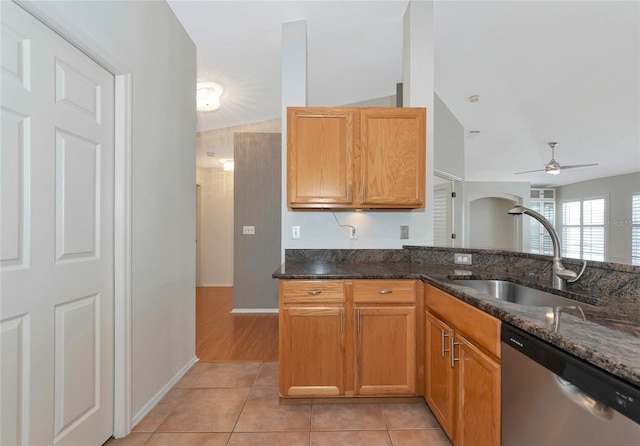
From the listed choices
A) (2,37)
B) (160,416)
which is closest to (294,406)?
(160,416)

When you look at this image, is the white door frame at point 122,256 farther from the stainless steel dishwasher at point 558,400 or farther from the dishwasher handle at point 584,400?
the dishwasher handle at point 584,400

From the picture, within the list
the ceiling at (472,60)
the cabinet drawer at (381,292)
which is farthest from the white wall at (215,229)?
the cabinet drawer at (381,292)

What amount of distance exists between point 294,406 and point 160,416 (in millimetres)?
858

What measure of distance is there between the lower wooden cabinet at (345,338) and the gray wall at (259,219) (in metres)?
2.25

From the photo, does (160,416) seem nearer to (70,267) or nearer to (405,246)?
(70,267)

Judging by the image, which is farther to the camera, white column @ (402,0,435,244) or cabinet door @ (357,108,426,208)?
→ white column @ (402,0,435,244)

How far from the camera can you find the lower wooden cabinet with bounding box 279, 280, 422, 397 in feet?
6.29

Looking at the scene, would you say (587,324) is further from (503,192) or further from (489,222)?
(489,222)

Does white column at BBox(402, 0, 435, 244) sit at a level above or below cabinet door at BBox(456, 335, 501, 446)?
above

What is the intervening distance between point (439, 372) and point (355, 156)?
1.53m

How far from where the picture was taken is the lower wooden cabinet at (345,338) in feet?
6.29

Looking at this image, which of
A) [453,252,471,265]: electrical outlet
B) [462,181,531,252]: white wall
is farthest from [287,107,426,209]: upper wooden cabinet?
[462,181,531,252]: white wall

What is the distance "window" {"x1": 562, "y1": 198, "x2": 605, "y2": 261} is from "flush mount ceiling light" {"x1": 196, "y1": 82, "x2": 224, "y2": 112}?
26.0 feet

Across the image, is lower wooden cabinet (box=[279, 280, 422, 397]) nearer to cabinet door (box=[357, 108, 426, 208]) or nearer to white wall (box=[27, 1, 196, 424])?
cabinet door (box=[357, 108, 426, 208])
